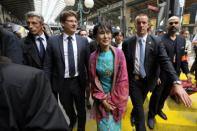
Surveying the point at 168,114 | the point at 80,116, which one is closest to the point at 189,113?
the point at 168,114

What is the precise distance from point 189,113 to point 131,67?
1.76m

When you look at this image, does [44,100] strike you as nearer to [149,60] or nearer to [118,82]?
[118,82]

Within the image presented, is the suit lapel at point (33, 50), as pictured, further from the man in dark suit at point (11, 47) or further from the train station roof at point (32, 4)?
the train station roof at point (32, 4)

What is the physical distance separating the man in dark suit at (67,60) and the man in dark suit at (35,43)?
0.86ft

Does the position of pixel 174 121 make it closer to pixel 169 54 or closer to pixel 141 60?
pixel 169 54

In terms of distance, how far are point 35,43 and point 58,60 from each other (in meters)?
0.51

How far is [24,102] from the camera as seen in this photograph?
102 cm

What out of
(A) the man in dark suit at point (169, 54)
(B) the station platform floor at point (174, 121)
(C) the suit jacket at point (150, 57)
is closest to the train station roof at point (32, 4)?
(B) the station platform floor at point (174, 121)

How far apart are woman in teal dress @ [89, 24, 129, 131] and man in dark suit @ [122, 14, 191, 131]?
722 millimetres

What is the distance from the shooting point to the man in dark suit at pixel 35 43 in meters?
3.52

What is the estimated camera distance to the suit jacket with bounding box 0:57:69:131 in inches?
39.0

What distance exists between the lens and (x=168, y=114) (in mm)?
4480

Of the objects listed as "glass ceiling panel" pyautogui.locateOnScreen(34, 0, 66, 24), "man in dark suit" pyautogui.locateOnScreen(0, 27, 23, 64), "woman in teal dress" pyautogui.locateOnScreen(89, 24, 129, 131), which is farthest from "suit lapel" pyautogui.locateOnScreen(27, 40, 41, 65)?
"glass ceiling panel" pyautogui.locateOnScreen(34, 0, 66, 24)

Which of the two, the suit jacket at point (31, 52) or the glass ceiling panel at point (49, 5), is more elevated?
the glass ceiling panel at point (49, 5)
